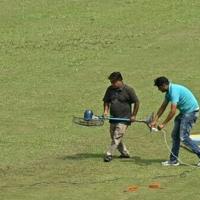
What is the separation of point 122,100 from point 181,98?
5.24 ft

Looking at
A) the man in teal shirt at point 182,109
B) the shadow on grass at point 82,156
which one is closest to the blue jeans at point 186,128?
the man in teal shirt at point 182,109

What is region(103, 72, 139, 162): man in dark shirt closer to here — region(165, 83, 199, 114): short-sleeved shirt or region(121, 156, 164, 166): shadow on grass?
region(121, 156, 164, 166): shadow on grass

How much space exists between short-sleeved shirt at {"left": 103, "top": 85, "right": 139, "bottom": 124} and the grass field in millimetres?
1127

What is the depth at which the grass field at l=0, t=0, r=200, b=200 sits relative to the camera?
683 inches

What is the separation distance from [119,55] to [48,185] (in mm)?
16623

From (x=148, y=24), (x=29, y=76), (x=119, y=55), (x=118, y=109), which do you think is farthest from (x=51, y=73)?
(x=118, y=109)

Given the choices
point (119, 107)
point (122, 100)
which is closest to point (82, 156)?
point (119, 107)

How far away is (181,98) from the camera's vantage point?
711 inches

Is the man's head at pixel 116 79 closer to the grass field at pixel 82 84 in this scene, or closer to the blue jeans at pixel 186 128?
the blue jeans at pixel 186 128

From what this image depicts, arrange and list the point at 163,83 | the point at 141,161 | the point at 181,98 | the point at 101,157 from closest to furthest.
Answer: the point at 163,83 < the point at 181,98 < the point at 141,161 < the point at 101,157

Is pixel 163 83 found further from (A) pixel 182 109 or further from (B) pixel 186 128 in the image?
(B) pixel 186 128

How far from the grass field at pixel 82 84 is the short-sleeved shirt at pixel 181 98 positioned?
130 centimetres

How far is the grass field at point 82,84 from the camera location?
17344 millimetres

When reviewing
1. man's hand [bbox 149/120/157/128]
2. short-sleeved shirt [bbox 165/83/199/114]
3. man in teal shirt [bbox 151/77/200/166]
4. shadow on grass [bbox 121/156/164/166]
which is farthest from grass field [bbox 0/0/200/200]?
short-sleeved shirt [bbox 165/83/199/114]
